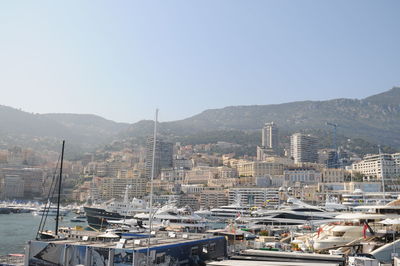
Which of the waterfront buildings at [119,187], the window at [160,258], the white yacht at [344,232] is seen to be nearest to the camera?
the window at [160,258]

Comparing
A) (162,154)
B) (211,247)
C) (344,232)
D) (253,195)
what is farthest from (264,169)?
(211,247)

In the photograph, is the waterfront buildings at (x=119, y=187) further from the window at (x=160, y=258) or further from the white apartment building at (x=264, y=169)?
the window at (x=160, y=258)

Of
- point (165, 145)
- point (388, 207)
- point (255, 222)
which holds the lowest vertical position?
point (255, 222)

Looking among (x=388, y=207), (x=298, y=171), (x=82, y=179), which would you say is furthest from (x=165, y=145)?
(x=388, y=207)

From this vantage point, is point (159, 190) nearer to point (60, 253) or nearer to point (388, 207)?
point (388, 207)

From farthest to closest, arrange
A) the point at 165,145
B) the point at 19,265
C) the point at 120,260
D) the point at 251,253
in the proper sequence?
the point at 165,145
the point at 251,253
the point at 19,265
the point at 120,260

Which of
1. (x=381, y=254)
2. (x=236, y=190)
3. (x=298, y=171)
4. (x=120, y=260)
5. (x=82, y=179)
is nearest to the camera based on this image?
(x=120, y=260)

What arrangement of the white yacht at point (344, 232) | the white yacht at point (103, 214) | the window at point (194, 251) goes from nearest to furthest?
the window at point (194, 251) → the white yacht at point (344, 232) → the white yacht at point (103, 214)

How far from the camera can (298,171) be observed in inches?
5477

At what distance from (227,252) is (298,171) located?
4775 inches

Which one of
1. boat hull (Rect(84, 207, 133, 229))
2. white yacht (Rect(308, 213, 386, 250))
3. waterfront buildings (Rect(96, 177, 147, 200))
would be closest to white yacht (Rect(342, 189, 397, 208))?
boat hull (Rect(84, 207, 133, 229))

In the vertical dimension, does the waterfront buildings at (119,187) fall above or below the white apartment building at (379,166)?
below

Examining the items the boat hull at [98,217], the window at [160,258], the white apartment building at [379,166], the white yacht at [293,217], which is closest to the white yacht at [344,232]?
the window at [160,258]

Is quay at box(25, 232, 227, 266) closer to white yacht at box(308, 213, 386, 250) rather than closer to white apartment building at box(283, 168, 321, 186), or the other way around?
white yacht at box(308, 213, 386, 250)
